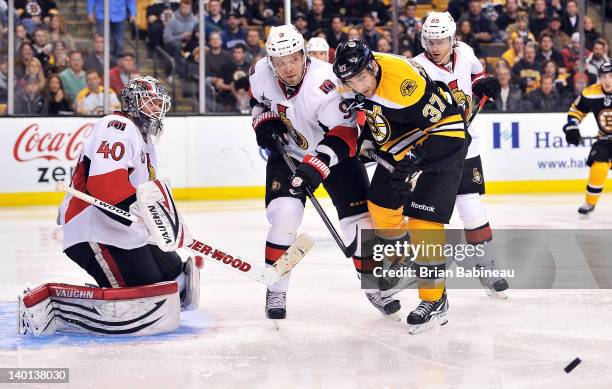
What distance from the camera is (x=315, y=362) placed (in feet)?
10.8

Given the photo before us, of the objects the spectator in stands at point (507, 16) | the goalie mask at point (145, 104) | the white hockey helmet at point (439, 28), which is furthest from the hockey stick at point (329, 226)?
the spectator in stands at point (507, 16)

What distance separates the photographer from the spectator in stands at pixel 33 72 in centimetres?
830

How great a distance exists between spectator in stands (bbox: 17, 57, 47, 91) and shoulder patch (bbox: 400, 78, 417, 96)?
529 centimetres

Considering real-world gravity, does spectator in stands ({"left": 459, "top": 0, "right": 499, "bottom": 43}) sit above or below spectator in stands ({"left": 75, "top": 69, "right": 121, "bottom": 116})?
above

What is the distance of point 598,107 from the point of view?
749cm

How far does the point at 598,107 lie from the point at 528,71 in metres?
1.95

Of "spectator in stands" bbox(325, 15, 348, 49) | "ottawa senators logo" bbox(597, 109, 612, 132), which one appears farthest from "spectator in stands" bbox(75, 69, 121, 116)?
"ottawa senators logo" bbox(597, 109, 612, 132)

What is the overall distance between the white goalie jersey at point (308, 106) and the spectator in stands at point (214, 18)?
4.77 meters

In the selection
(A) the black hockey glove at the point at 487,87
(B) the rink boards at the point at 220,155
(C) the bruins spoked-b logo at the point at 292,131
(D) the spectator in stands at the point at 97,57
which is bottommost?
(B) the rink boards at the point at 220,155

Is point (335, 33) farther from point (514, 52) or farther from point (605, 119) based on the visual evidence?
point (605, 119)

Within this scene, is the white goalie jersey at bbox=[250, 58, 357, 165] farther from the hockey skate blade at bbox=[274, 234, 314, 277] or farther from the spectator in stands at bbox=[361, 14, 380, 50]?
the spectator in stands at bbox=[361, 14, 380, 50]

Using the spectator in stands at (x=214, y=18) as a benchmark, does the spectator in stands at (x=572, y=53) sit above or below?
below

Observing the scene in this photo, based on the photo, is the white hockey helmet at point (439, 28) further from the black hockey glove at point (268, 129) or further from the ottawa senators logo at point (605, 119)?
the ottawa senators logo at point (605, 119)

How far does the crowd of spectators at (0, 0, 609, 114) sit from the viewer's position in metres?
8.37
